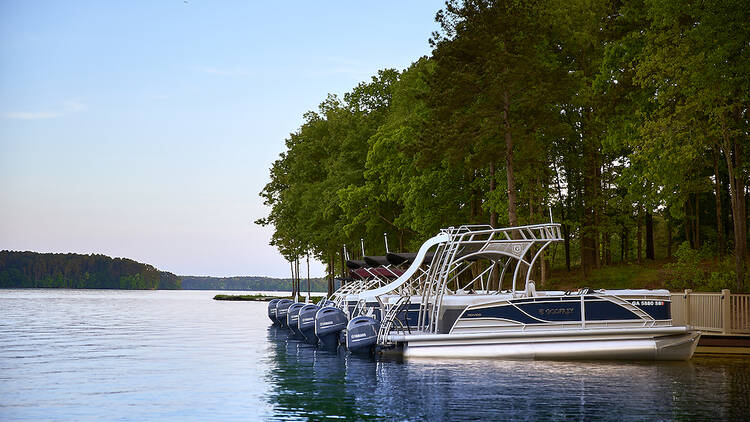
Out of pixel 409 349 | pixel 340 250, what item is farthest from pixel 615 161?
pixel 409 349

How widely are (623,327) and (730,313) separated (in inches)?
187

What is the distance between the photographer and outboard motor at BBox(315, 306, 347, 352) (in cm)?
3077

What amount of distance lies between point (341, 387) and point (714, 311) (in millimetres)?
14488

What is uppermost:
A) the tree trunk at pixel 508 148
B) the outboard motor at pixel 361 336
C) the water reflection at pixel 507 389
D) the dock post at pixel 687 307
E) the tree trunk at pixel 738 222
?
the tree trunk at pixel 508 148

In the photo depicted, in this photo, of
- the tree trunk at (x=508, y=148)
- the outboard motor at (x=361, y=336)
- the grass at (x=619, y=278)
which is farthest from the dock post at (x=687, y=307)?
the grass at (x=619, y=278)

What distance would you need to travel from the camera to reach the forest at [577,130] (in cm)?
3322

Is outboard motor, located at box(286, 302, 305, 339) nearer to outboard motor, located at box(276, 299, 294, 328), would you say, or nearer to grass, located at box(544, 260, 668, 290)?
outboard motor, located at box(276, 299, 294, 328)

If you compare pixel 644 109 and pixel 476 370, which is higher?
pixel 644 109

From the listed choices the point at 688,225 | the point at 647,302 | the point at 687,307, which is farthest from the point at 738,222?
the point at 688,225

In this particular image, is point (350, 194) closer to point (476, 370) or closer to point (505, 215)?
point (505, 215)

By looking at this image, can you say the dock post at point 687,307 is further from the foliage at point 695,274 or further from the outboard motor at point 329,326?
the outboard motor at point 329,326

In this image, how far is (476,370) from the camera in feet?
78.9

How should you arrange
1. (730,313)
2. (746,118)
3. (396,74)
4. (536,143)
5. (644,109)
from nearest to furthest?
(730,313) → (746,118) → (644,109) → (536,143) → (396,74)

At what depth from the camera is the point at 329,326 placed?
3080 centimetres
